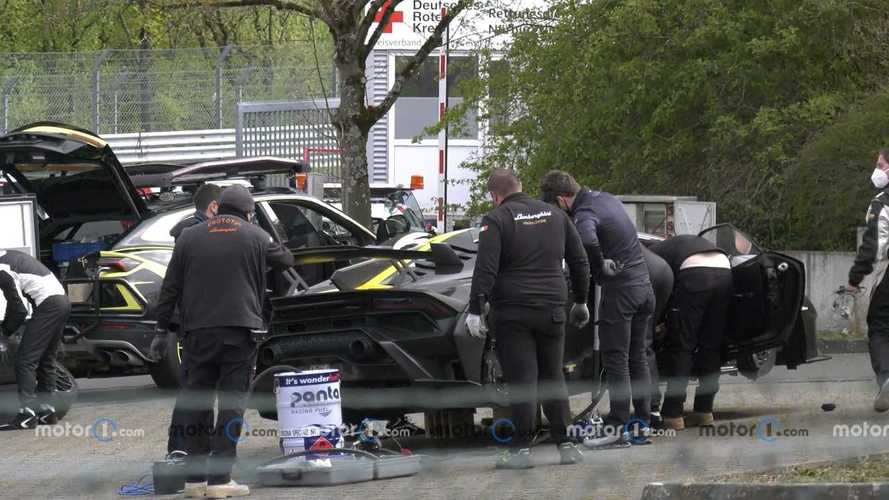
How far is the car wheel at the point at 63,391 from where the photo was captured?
11.8m

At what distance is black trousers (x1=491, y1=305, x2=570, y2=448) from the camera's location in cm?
898

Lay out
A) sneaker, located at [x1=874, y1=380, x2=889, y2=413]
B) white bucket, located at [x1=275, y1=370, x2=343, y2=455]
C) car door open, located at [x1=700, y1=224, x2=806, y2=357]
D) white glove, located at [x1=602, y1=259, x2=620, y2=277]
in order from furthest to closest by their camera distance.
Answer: car door open, located at [x1=700, y1=224, x2=806, y2=357] → sneaker, located at [x1=874, y1=380, x2=889, y2=413] → white glove, located at [x1=602, y1=259, x2=620, y2=277] → white bucket, located at [x1=275, y1=370, x2=343, y2=455]

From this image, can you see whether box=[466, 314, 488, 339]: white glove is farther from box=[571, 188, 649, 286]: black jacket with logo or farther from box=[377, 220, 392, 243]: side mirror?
box=[377, 220, 392, 243]: side mirror

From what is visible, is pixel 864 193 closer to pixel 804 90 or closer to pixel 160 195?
pixel 804 90

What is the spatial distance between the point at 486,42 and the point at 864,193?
5.12m

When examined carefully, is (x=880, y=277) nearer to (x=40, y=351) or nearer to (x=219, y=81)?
(x=40, y=351)

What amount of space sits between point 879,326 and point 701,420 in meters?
1.38

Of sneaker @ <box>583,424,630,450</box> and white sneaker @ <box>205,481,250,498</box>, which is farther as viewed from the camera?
sneaker @ <box>583,424,630,450</box>

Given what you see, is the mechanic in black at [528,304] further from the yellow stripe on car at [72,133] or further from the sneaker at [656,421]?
the yellow stripe on car at [72,133]

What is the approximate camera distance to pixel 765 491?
716cm

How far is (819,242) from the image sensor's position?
17562 millimetres

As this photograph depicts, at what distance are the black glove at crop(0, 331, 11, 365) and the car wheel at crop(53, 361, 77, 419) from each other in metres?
0.37

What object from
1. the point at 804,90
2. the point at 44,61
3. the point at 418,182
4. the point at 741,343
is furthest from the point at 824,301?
the point at 44,61

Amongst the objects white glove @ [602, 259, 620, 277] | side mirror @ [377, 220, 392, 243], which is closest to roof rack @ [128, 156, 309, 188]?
side mirror @ [377, 220, 392, 243]
